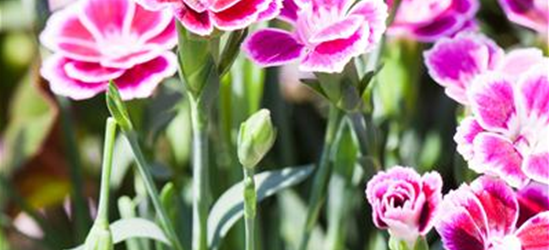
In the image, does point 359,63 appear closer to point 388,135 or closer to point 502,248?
point 388,135

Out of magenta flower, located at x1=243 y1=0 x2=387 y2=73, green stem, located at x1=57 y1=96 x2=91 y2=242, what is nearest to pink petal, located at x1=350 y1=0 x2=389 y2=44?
magenta flower, located at x1=243 y1=0 x2=387 y2=73

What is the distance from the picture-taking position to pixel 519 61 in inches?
31.0

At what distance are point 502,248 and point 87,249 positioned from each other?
227mm

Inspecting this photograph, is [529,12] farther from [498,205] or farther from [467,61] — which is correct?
[498,205]

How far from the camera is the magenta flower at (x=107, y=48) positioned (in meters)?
0.74

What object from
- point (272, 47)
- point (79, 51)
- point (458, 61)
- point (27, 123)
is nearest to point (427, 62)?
point (458, 61)

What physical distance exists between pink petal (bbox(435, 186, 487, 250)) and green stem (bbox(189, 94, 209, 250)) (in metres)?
0.15

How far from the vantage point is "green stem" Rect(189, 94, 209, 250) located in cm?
72

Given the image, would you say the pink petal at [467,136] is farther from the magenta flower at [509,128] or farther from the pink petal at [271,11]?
the pink petal at [271,11]

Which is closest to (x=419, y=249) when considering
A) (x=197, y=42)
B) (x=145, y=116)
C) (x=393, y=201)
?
(x=393, y=201)

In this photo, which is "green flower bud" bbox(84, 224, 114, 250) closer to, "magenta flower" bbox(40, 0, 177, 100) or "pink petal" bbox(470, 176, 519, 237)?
"magenta flower" bbox(40, 0, 177, 100)

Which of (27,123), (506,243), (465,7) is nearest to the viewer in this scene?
(506,243)

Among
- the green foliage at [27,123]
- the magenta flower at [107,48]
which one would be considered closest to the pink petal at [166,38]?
the magenta flower at [107,48]

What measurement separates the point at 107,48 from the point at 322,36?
0.16m
